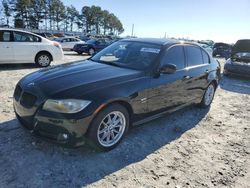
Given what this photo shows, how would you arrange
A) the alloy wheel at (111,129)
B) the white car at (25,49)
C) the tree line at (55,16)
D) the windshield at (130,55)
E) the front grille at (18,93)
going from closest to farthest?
the alloy wheel at (111,129)
the front grille at (18,93)
the windshield at (130,55)
the white car at (25,49)
the tree line at (55,16)

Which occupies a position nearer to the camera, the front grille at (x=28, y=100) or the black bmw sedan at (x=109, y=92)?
the black bmw sedan at (x=109, y=92)

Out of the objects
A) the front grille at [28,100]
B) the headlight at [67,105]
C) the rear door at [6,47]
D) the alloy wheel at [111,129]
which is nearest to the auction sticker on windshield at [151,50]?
the alloy wheel at [111,129]

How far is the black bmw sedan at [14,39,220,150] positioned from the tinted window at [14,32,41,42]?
5836 mm

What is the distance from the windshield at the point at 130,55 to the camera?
13.9ft

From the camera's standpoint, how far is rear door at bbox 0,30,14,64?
9078 millimetres

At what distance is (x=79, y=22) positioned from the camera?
74.0 metres

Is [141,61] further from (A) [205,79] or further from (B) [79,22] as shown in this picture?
(B) [79,22]

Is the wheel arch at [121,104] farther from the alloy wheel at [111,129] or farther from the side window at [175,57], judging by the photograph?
the side window at [175,57]

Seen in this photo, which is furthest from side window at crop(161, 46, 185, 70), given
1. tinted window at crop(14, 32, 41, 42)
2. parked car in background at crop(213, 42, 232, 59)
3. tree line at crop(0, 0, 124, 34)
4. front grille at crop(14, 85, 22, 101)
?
tree line at crop(0, 0, 124, 34)

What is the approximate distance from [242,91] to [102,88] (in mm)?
6858

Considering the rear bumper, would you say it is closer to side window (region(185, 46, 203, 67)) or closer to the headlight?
the headlight

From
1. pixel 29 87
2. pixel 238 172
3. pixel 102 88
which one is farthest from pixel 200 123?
pixel 29 87

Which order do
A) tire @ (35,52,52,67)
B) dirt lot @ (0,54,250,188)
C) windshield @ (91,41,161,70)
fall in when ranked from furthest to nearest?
tire @ (35,52,52,67)
windshield @ (91,41,161,70)
dirt lot @ (0,54,250,188)

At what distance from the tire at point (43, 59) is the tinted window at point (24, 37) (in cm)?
61
